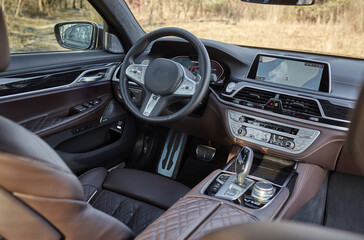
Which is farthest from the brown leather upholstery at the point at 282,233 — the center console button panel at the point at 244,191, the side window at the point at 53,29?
the side window at the point at 53,29

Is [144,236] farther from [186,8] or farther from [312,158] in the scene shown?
[186,8]

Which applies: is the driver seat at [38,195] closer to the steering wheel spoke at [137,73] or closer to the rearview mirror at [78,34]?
the steering wheel spoke at [137,73]

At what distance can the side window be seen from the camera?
2.51 metres

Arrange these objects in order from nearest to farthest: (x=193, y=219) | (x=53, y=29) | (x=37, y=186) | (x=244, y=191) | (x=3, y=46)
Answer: (x=37, y=186) → (x=3, y=46) → (x=193, y=219) → (x=244, y=191) → (x=53, y=29)

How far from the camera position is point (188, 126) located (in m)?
2.56

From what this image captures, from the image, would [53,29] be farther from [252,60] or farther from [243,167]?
[243,167]

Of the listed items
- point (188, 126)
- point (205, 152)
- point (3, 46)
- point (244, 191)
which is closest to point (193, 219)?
point (244, 191)

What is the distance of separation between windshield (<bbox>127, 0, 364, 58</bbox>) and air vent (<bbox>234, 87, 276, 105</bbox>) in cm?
306

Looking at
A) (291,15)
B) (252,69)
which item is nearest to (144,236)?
(252,69)

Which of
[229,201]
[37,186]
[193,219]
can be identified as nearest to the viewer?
[37,186]

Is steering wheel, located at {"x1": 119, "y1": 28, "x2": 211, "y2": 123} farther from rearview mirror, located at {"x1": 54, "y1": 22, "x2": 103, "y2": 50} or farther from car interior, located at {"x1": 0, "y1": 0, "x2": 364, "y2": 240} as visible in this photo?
rearview mirror, located at {"x1": 54, "y1": 22, "x2": 103, "y2": 50}

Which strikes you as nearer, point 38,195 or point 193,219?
point 38,195

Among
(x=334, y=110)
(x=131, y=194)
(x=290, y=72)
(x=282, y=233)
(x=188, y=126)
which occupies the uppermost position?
(x=282, y=233)

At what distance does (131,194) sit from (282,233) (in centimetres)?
151
